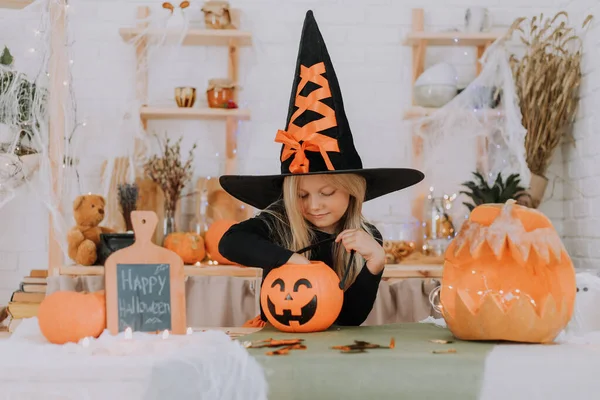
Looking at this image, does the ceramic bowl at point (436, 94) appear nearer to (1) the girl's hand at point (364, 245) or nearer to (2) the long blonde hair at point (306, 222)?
(2) the long blonde hair at point (306, 222)

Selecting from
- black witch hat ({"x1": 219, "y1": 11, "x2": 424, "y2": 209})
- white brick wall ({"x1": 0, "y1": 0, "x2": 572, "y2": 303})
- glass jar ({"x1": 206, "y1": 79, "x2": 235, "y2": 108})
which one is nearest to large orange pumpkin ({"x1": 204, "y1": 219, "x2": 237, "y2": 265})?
white brick wall ({"x1": 0, "y1": 0, "x2": 572, "y2": 303})

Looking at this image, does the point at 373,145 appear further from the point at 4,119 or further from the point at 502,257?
the point at 502,257

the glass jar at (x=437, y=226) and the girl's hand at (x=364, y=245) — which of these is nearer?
the girl's hand at (x=364, y=245)

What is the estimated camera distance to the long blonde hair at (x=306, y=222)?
4.59ft

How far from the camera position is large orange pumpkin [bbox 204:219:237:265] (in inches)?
99.7

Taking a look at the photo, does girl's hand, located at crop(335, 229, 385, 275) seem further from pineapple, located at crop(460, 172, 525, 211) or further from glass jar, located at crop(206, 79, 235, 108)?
glass jar, located at crop(206, 79, 235, 108)

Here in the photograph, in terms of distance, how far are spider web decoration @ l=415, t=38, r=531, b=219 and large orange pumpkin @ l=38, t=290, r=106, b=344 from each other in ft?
6.32

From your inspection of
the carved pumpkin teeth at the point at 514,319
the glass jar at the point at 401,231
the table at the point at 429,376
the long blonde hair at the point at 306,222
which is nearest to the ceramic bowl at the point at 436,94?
the glass jar at the point at 401,231

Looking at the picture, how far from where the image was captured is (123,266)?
106 cm

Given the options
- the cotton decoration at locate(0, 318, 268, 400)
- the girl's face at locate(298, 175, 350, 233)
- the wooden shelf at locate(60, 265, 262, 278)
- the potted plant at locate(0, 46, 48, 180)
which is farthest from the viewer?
the wooden shelf at locate(60, 265, 262, 278)

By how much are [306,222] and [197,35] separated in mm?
1590

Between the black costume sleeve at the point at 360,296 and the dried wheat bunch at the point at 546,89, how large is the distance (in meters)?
1.61

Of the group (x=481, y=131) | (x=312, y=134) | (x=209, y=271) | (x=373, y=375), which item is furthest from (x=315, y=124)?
(x=481, y=131)

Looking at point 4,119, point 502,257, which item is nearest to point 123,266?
point 502,257
